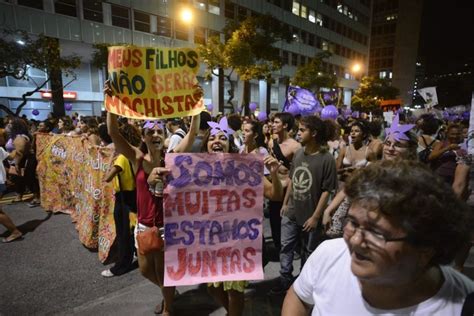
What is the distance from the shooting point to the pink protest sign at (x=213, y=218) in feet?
8.16

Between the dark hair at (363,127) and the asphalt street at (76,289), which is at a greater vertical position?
the dark hair at (363,127)

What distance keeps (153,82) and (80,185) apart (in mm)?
3717

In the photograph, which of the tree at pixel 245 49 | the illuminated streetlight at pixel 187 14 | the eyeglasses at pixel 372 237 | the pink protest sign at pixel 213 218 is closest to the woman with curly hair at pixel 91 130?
the pink protest sign at pixel 213 218

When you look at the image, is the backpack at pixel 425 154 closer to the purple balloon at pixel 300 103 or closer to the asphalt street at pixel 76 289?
the asphalt street at pixel 76 289

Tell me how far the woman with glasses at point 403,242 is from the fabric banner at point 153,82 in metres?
1.90

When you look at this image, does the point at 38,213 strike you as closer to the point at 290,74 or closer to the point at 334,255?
the point at 334,255

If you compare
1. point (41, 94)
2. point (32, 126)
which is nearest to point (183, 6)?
point (41, 94)

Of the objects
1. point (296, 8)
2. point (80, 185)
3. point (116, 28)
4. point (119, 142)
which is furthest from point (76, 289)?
point (296, 8)

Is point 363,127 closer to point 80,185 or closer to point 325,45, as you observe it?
point 80,185

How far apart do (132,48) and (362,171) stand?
85.9 inches

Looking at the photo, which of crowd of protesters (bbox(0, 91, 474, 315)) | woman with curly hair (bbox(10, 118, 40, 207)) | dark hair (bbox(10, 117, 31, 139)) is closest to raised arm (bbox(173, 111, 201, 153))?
crowd of protesters (bbox(0, 91, 474, 315))

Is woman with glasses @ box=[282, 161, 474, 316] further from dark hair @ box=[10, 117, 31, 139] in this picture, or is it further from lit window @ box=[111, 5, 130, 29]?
lit window @ box=[111, 5, 130, 29]

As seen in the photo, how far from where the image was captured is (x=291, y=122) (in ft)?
16.3

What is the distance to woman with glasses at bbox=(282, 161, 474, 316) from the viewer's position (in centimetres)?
112
